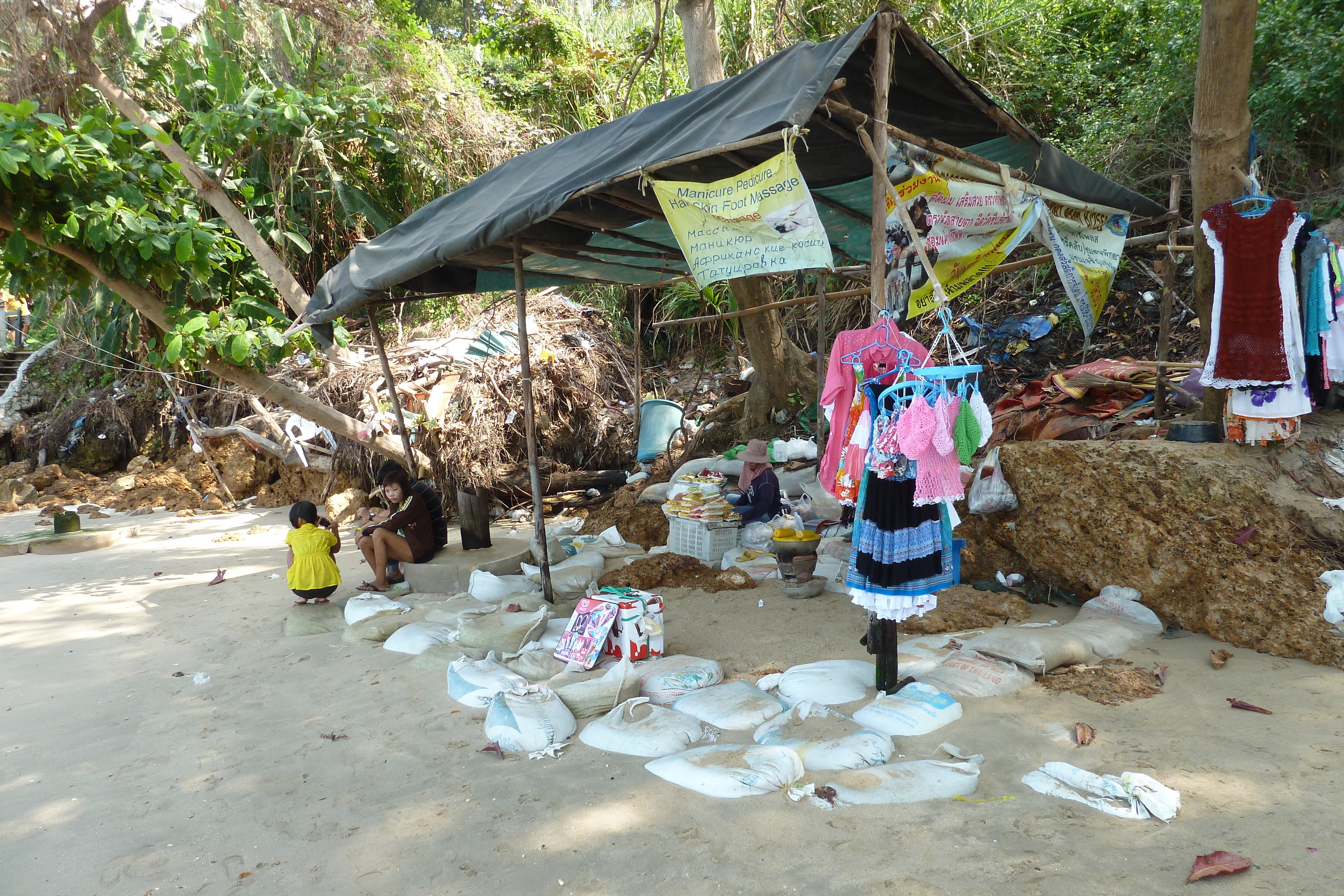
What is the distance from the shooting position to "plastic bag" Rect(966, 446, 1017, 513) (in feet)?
15.1

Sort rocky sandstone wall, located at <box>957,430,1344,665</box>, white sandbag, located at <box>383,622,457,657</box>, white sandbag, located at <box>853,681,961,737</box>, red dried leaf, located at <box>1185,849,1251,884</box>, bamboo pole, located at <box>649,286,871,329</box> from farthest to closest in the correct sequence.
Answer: bamboo pole, located at <box>649,286,871,329</box> → white sandbag, located at <box>383,622,457,657</box> → rocky sandstone wall, located at <box>957,430,1344,665</box> → white sandbag, located at <box>853,681,961,737</box> → red dried leaf, located at <box>1185,849,1251,884</box>

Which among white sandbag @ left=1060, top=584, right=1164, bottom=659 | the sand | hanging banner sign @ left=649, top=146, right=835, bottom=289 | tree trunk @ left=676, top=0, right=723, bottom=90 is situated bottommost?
the sand

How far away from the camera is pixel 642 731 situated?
10.3 ft

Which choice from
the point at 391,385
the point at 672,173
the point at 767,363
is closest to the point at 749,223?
the point at 672,173

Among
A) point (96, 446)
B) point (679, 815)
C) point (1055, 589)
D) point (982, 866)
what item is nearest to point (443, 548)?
point (679, 815)

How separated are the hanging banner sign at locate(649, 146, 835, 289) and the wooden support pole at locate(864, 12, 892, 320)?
281 mm

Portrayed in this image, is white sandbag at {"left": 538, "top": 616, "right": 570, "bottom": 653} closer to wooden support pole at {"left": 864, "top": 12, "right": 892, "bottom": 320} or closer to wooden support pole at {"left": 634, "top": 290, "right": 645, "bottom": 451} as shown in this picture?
wooden support pole at {"left": 864, "top": 12, "right": 892, "bottom": 320}

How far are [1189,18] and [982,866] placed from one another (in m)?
8.57

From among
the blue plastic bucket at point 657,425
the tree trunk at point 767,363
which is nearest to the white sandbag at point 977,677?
the tree trunk at point 767,363

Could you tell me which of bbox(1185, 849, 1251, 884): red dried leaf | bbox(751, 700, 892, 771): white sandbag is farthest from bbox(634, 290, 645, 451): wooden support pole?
bbox(1185, 849, 1251, 884): red dried leaf

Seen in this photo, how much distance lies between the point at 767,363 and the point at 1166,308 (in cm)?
390

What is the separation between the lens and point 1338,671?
10.8 feet

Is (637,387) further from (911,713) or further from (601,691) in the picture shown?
(911,713)

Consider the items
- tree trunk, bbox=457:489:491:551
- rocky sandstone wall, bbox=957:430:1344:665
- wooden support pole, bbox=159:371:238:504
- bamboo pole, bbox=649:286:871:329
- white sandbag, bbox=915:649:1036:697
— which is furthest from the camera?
wooden support pole, bbox=159:371:238:504
